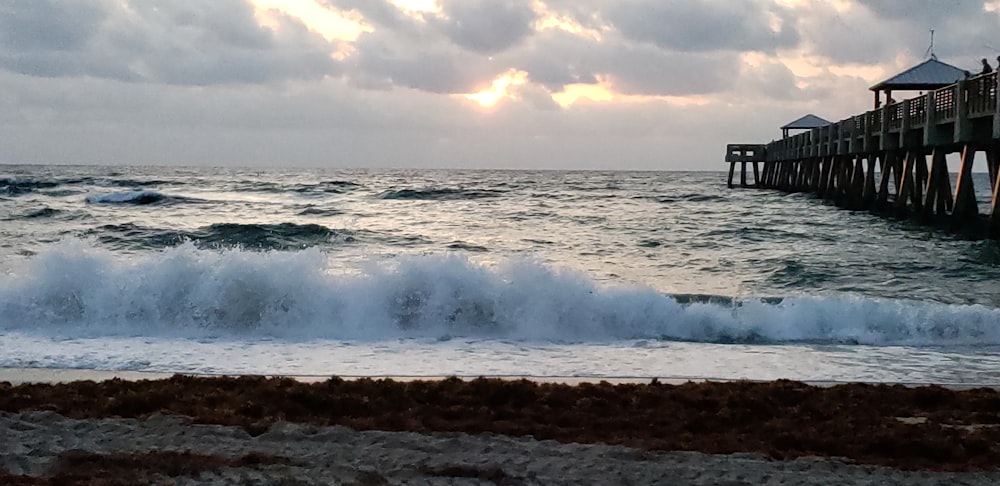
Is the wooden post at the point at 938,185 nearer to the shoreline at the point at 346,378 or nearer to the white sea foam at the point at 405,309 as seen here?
the white sea foam at the point at 405,309

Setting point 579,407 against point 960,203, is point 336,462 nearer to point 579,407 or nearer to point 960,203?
point 579,407

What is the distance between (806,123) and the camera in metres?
48.6

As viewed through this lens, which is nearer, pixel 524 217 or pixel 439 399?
pixel 439 399

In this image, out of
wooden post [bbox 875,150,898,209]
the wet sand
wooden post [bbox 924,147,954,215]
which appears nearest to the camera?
the wet sand

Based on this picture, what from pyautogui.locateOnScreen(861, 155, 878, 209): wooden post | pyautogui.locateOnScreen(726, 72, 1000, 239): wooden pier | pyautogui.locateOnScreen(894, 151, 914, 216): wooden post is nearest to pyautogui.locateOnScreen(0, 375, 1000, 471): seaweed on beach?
pyautogui.locateOnScreen(726, 72, 1000, 239): wooden pier

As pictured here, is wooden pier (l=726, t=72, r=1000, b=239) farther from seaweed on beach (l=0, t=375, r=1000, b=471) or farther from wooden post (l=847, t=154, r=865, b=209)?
seaweed on beach (l=0, t=375, r=1000, b=471)

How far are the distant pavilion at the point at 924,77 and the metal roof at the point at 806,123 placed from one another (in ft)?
62.1

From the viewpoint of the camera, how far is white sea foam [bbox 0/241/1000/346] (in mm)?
10133

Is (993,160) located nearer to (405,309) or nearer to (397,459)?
(405,309)

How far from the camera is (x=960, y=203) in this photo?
2020 centimetres

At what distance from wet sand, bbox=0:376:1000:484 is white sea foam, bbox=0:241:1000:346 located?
339cm

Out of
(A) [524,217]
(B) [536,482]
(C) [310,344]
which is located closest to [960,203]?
(A) [524,217]

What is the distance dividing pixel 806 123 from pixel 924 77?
2026cm

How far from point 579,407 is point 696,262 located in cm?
1213
